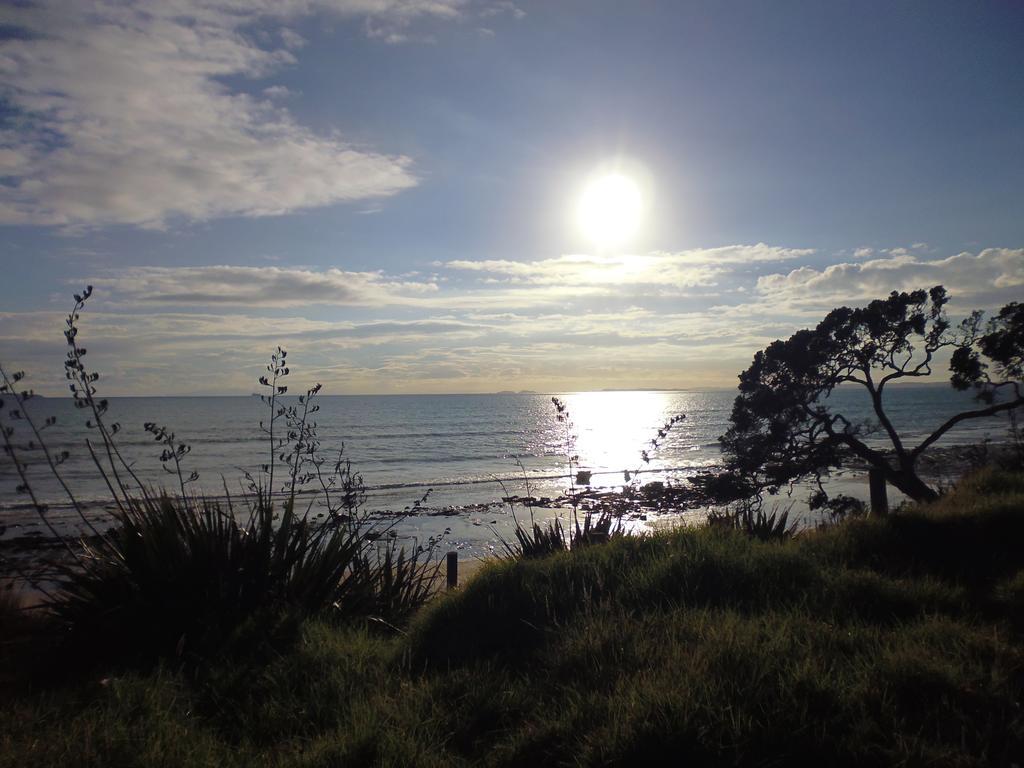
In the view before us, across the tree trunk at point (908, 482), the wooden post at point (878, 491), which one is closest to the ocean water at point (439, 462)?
the wooden post at point (878, 491)

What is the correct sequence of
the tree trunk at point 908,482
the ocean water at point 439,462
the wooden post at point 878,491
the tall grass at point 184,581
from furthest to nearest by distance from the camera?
the ocean water at point 439,462
the tree trunk at point 908,482
the wooden post at point 878,491
the tall grass at point 184,581

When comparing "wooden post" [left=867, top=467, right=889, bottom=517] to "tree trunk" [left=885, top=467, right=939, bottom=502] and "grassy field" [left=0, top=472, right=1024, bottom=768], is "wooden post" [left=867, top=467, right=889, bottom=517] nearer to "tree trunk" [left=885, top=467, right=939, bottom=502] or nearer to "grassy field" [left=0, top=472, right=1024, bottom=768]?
"grassy field" [left=0, top=472, right=1024, bottom=768]

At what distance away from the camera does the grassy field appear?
3092mm

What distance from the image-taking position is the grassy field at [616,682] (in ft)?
10.1

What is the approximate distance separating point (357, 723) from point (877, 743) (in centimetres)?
238

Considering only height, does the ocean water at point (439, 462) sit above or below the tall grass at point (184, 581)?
below

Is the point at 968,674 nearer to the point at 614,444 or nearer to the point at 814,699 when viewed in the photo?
the point at 814,699

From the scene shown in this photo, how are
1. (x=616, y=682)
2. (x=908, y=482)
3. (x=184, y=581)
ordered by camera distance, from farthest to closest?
(x=908, y=482), (x=184, y=581), (x=616, y=682)

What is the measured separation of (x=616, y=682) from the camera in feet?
11.9

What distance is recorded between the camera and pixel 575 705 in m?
3.50

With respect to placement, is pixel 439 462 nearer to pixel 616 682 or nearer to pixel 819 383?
pixel 819 383

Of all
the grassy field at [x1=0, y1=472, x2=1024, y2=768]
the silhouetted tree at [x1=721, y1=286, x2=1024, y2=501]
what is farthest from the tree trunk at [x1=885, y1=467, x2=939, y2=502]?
the grassy field at [x1=0, y1=472, x2=1024, y2=768]

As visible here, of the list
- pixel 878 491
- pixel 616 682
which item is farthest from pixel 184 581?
pixel 878 491

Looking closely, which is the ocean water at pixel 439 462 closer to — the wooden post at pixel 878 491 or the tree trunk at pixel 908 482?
the wooden post at pixel 878 491
